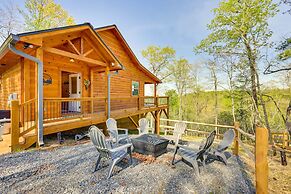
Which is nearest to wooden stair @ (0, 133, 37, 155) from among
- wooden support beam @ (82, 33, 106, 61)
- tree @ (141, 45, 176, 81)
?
wooden support beam @ (82, 33, 106, 61)

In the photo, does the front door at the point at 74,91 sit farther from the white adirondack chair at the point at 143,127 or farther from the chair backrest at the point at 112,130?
the white adirondack chair at the point at 143,127

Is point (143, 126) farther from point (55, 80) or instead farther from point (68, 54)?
point (55, 80)

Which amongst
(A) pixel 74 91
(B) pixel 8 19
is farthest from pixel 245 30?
(B) pixel 8 19

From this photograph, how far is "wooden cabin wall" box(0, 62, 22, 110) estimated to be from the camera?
598 centimetres

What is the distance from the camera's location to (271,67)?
7.92m

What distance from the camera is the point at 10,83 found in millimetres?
6805

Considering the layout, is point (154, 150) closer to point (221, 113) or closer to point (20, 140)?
point (20, 140)

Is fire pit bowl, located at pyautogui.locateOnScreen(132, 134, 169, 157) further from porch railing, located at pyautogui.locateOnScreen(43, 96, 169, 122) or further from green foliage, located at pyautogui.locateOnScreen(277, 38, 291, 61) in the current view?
green foliage, located at pyautogui.locateOnScreen(277, 38, 291, 61)

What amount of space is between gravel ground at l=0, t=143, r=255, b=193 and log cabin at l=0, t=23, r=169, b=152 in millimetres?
1128

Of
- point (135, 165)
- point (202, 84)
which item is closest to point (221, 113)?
point (202, 84)

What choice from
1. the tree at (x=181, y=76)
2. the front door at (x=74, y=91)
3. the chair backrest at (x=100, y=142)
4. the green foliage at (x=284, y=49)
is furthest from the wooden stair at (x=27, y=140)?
the tree at (x=181, y=76)

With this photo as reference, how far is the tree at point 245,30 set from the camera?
948 cm

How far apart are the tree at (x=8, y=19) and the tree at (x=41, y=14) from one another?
2.68ft

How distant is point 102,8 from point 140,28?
5.69 meters
